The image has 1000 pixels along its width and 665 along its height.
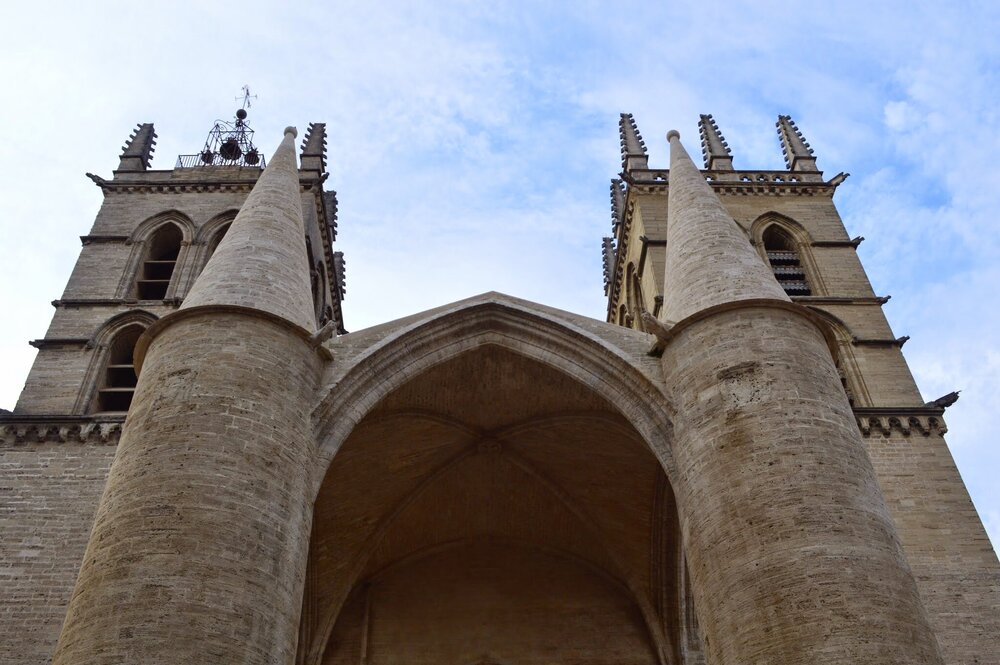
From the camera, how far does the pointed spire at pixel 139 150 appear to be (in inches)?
664

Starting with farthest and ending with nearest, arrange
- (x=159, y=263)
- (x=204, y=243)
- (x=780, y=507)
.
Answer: (x=204, y=243), (x=159, y=263), (x=780, y=507)

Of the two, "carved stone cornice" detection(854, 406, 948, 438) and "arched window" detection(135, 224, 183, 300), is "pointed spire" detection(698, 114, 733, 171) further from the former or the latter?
"arched window" detection(135, 224, 183, 300)

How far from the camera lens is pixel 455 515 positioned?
38.0 ft

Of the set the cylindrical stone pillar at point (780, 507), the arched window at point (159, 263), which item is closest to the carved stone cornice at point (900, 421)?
the cylindrical stone pillar at point (780, 507)

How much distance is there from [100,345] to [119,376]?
511mm

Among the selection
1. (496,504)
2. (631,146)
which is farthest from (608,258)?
(496,504)

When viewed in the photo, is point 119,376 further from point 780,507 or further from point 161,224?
point 780,507

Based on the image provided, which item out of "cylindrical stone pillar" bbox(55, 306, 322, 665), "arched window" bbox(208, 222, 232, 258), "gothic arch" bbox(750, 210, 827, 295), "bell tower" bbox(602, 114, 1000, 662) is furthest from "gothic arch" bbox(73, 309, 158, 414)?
"gothic arch" bbox(750, 210, 827, 295)

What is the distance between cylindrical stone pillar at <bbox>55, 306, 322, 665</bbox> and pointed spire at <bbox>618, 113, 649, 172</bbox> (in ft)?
33.7

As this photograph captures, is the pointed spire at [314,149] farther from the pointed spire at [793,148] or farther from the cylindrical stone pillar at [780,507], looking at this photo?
the cylindrical stone pillar at [780,507]

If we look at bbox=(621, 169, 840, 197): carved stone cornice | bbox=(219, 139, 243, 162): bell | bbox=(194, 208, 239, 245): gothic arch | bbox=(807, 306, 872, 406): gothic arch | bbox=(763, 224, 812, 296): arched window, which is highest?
bbox=(219, 139, 243, 162): bell

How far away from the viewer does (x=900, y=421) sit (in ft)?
38.1

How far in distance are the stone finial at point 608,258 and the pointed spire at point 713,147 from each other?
Answer: 4154mm

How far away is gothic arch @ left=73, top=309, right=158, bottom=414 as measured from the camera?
12078 millimetres
